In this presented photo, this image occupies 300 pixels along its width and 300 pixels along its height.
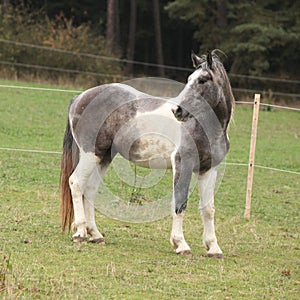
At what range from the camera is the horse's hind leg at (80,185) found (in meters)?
6.60

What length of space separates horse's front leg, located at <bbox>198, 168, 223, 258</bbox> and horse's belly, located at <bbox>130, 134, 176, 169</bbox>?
0.36m

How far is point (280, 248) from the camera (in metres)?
7.20

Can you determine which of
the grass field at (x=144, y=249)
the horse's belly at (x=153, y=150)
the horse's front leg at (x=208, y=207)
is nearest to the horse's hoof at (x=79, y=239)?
the grass field at (x=144, y=249)

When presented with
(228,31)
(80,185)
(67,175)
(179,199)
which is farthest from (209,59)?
(228,31)

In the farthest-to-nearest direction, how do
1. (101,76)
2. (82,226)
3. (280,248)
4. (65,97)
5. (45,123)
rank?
(101,76), (65,97), (45,123), (280,248), (82,226)

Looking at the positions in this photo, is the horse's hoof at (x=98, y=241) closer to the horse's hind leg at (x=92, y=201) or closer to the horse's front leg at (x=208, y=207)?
the horse's hind leg at (x=92, y=201)

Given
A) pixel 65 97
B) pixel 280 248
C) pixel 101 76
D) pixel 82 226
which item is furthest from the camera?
pixel 101 76

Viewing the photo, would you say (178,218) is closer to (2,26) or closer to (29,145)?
(29,145)

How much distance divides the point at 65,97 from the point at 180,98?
47.0ft

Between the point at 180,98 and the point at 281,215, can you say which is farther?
the point at 281,215

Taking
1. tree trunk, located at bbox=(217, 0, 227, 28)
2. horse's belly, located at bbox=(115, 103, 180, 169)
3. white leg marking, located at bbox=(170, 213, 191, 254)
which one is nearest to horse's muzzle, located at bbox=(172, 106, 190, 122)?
horse's belly, located at bbox=(115, 103, 180, 169)

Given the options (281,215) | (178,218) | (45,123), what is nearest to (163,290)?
(178,218)

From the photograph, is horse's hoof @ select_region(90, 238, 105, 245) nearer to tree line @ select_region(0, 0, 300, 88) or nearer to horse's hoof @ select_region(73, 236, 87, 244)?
horse's hoof @ select_region(73, 236, 87, 244)

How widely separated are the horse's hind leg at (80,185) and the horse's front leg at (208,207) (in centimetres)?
106
